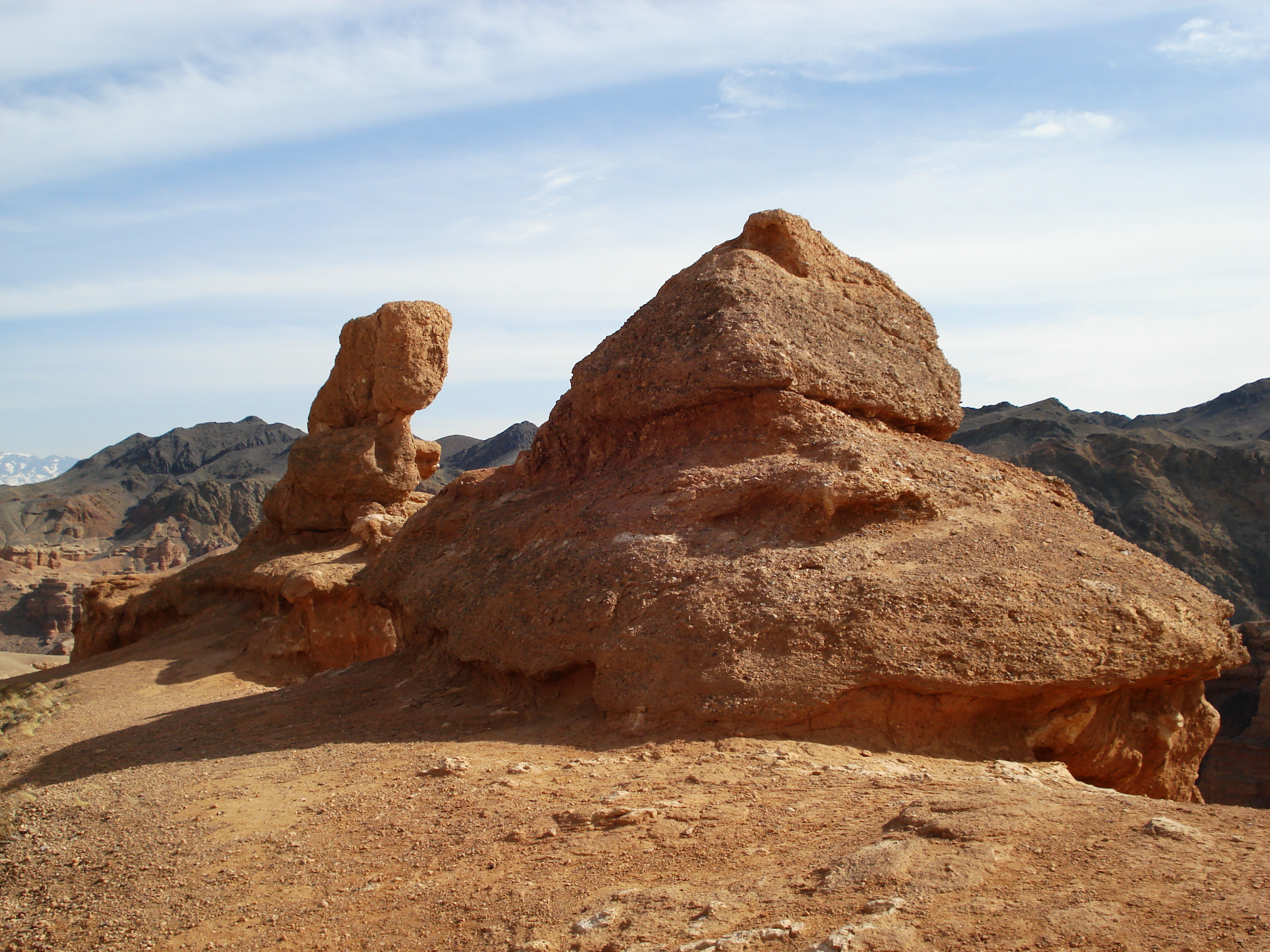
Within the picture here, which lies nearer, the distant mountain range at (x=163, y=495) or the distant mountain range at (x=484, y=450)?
the distant mountain range at (x=163, y=495)

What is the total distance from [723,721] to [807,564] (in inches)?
30.8

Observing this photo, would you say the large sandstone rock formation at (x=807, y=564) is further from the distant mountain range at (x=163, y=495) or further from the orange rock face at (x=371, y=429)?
the distant mountain range at (x=163, y=495)

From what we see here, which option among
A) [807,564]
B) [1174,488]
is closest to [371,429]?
[807,564]

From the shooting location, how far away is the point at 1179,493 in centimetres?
2555

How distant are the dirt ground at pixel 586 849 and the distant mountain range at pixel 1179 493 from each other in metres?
21.6

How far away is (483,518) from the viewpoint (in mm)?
5918

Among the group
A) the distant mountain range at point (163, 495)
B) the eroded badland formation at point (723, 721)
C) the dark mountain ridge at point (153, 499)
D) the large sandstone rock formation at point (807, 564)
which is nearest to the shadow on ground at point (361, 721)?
the eroded badland formation at point (723, 721)

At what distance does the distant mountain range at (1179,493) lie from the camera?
2409 centimetres

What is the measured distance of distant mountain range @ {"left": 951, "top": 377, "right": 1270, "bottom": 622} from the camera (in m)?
24.1

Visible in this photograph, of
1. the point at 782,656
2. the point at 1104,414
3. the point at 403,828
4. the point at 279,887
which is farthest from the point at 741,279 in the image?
the point at 1104,414

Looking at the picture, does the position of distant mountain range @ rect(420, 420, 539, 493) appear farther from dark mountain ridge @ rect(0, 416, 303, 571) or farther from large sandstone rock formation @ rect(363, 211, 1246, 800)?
large sandstone rock formation @ rect(363, 211, 1246, 800)

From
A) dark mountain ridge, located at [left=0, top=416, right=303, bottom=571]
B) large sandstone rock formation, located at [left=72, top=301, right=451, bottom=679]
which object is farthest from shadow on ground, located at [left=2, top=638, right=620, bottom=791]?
dark mountain ridge, located at [left=0, top=416, right=303, bottom=571]

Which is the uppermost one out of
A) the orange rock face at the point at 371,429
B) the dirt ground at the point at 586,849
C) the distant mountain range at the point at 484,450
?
the distant mountain range at the point at 484,450

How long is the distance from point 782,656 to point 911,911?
64.7 inches
